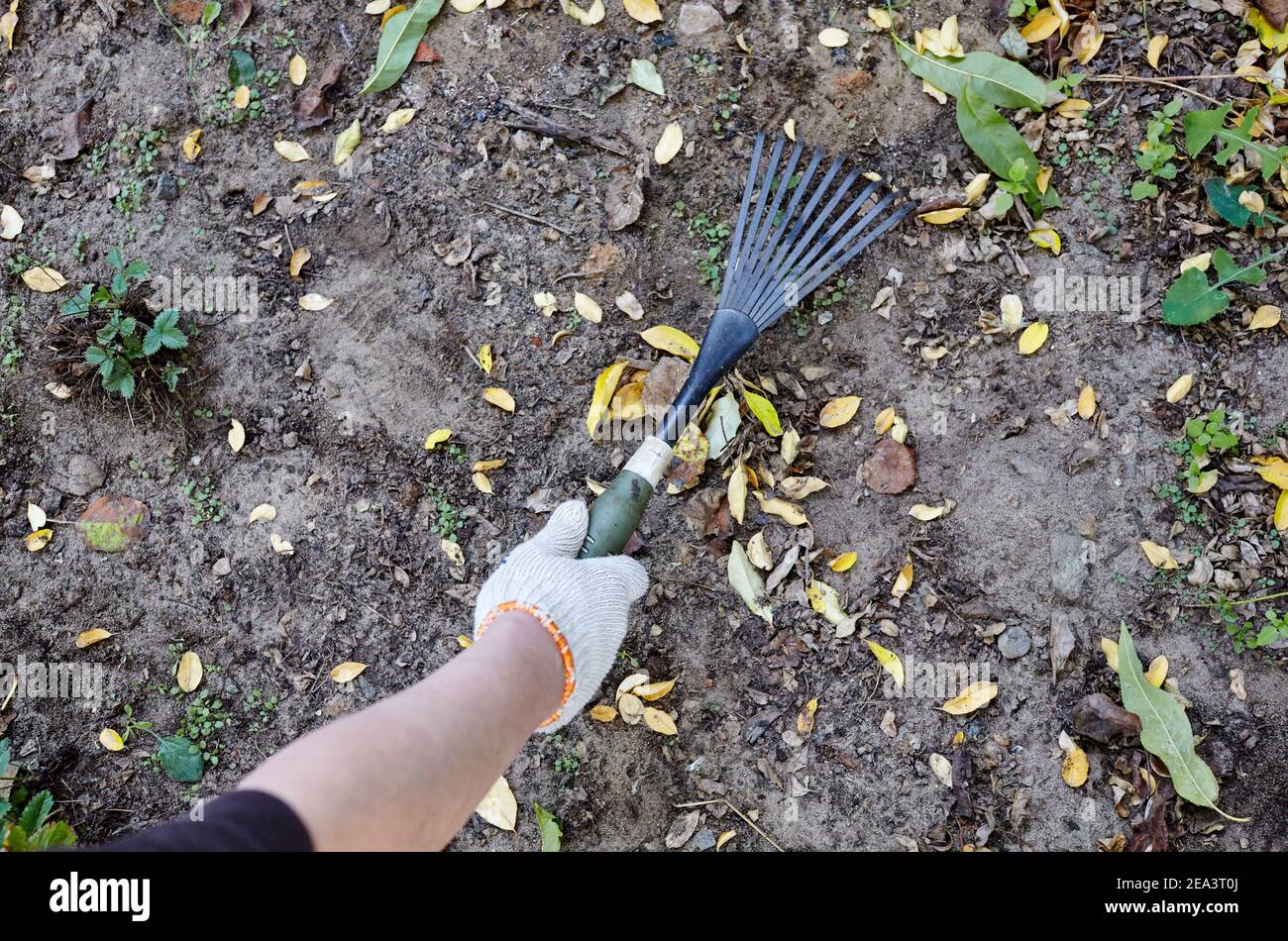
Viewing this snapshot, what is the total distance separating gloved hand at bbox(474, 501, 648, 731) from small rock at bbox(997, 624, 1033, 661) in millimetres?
1007

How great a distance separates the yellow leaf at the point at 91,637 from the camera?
2.47 m

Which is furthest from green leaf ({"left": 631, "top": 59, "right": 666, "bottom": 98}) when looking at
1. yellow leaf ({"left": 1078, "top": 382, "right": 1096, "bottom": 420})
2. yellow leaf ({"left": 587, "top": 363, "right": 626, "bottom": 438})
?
yellow leaf ({"left": 1078, "top": 382, "right": 1096, "bottom": 420})

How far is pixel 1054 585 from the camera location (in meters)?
2.27

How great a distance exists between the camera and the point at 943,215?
242cm

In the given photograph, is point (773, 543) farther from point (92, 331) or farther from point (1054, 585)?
point (92, 331)

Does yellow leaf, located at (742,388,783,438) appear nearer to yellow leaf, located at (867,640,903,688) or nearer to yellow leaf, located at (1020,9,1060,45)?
yellow leaf, located at (867,640,903,688)

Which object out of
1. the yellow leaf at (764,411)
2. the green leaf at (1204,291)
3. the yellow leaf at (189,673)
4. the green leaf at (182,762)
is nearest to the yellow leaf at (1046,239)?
the green leaf at (1204,291)

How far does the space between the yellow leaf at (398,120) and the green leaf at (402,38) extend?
107mm

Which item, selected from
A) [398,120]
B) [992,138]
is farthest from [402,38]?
[992,138]

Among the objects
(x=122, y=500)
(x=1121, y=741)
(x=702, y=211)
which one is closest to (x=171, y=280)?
(x=122, y=500)

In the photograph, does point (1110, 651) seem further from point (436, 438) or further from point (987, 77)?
point (436, 438)

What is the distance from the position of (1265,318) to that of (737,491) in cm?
149

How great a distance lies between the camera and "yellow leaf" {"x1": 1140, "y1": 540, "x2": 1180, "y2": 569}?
2.24 m

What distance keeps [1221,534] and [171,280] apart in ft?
10.0
